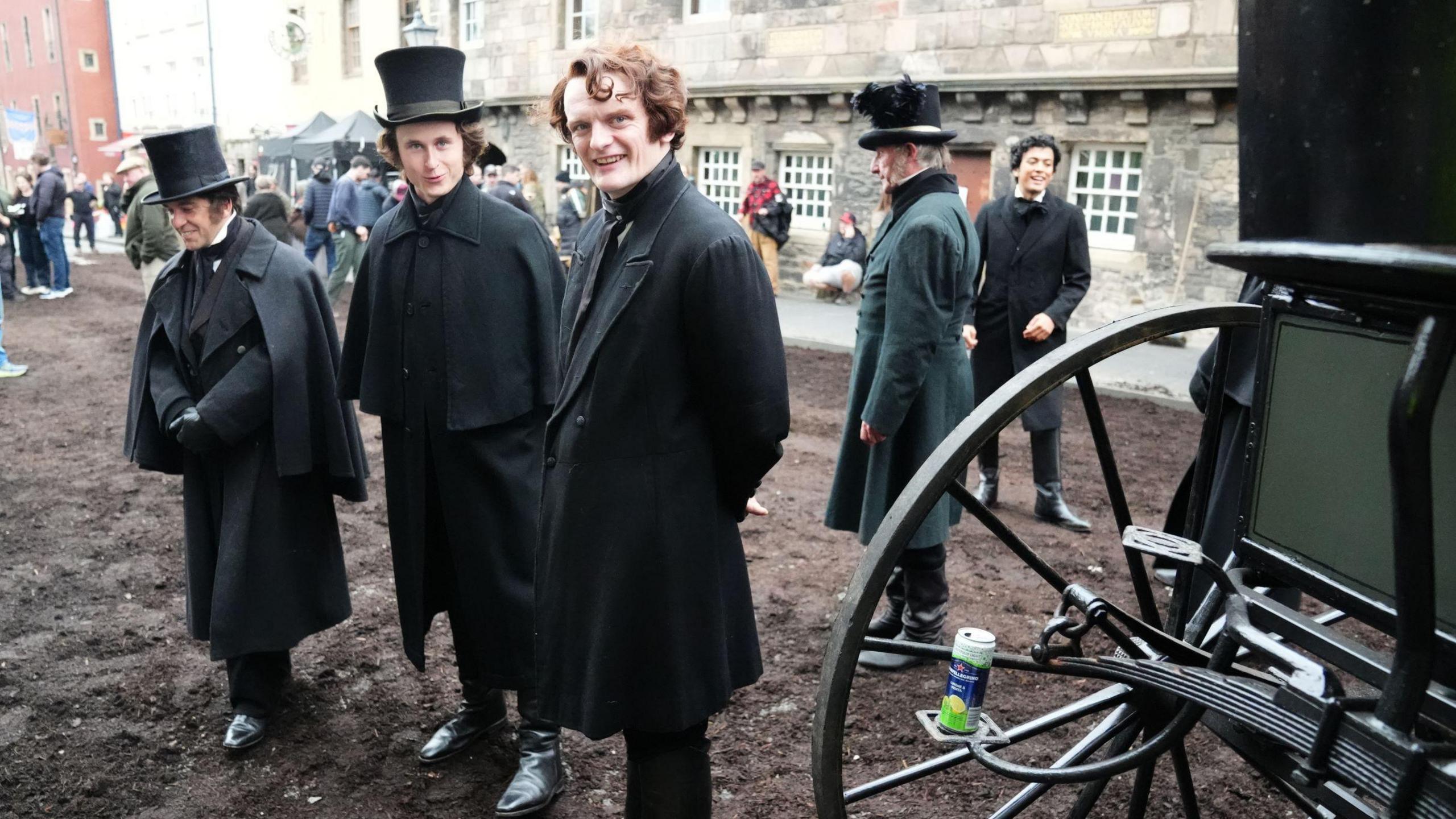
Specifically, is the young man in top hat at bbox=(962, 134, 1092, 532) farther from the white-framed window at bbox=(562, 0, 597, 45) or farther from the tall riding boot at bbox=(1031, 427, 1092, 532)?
the white-framed window at bbox=(562, 0, 597, 45)

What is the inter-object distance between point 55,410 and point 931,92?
7012 millimetres

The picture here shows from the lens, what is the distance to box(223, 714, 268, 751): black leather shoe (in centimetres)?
317

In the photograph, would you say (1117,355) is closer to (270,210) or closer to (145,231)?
(270,210)

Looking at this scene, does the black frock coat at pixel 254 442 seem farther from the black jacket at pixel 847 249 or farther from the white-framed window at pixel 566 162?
the white-framed window at pixel 566 162

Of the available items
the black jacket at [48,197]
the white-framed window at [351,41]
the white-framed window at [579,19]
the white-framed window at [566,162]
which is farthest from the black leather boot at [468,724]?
the white-framed window at [351,41]

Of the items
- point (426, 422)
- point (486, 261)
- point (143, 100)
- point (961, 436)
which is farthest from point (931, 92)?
point (143, 100)

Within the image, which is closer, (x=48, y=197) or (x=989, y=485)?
(x=989, y=485)

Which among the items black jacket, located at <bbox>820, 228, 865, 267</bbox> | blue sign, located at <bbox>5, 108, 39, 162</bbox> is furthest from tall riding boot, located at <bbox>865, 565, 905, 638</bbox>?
blue sign, located at <bbox>5, 108, 39, 162</bbox>

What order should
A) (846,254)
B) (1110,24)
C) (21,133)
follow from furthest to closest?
(21,133) < (846,254) < (1110,24)

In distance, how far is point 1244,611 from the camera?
5.59ft

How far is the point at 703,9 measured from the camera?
53.8 feet

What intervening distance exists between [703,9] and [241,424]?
48.1 feet

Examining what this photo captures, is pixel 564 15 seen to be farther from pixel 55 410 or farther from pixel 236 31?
pixel 236 31

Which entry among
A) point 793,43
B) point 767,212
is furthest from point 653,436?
point 793,43
